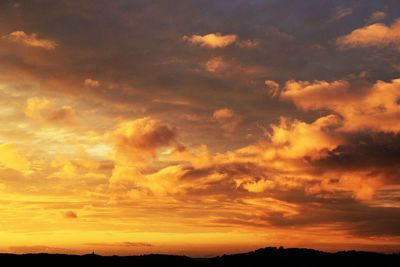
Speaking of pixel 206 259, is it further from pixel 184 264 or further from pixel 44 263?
pixel 44 263

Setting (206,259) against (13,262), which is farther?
(206,259)

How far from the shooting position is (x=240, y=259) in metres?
79.4

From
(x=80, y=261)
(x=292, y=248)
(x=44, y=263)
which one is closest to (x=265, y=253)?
(x=292, y=248)

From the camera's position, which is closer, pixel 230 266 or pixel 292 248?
pixel 230 266

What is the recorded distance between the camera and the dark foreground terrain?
76125mm

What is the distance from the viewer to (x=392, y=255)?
268ft

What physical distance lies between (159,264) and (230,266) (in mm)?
10911

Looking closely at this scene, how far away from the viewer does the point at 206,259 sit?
82438mm

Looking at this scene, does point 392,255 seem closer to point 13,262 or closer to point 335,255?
point 335,255

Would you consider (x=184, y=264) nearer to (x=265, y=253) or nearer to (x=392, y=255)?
(x=265, y=253)

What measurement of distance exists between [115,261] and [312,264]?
1181 inches

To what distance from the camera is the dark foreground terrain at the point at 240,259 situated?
76.1 m

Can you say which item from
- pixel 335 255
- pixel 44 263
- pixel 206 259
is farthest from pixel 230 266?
pixel 44 263

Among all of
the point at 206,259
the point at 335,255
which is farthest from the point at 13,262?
the point at 335,255
